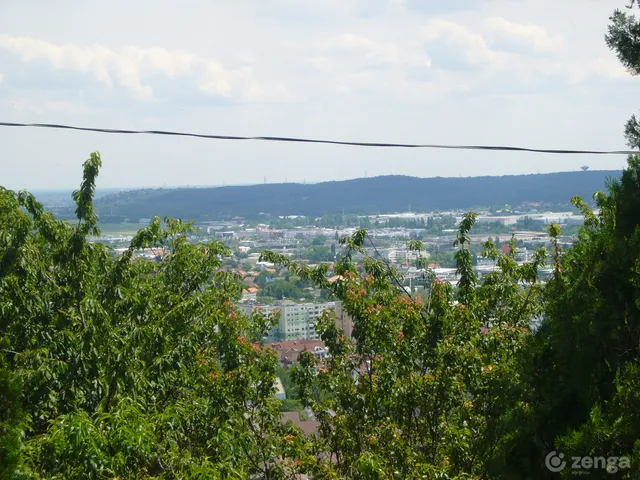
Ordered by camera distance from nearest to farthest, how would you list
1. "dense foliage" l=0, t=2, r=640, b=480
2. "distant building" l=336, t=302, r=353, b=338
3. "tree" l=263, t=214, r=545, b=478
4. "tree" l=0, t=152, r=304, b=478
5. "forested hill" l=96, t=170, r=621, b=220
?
"dense foliage" l=0, t=2, r=640, b=480
"tree" l=0, t=152, r=304, b=478
"tree" l=263, t=214, r=545, b=478
"distant building" l=336, t=302, r=353, b=338
"forested hill" l=96, t=170, r=621, b=220

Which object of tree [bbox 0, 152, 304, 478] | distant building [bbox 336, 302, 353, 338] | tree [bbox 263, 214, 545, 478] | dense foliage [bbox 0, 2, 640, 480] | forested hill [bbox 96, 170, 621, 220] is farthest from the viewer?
forested hill [bbox 96, 170, 621, 220]

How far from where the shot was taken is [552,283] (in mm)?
5629

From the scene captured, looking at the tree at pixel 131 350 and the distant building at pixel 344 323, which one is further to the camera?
the distant building at pixel 344 323

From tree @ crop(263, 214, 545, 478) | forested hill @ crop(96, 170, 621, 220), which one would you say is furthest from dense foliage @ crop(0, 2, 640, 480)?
forested hill @ crop(96, 170, 621, 220)

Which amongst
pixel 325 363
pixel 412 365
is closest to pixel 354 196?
pixel 325 363

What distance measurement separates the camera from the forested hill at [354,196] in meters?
78.5

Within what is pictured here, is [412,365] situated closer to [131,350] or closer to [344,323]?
[344,323]

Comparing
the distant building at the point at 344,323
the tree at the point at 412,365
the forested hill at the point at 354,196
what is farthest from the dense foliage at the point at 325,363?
the forested hill at the point at 354,196

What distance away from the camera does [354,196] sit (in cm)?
11638

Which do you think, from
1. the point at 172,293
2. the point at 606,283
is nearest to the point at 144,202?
the point at 172,293

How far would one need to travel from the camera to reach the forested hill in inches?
3091

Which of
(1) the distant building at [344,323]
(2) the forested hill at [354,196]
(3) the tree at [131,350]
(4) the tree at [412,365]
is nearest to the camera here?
(3) the tree at [131,350]

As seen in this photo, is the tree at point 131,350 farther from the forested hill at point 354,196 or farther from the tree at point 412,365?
the forested hill at point 354,196

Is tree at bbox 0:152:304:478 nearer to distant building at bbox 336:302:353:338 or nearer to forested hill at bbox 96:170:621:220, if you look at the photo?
distant building at bbox 336:302:353:338
